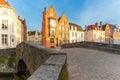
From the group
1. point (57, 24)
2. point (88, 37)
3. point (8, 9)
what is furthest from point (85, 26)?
point (8, 9)

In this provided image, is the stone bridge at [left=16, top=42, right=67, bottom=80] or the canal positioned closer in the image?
the stone bridge at [left=16, top=42, right=67, bottom=80]

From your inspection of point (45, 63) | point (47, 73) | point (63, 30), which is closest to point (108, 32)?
point (63, 30)

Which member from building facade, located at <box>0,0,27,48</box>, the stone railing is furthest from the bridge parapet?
building facade, located at <box>0,0,27,48</box>

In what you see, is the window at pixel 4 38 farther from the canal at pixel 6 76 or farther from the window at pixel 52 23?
the window at pixel 52 23

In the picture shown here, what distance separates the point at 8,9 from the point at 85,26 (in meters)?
40.3

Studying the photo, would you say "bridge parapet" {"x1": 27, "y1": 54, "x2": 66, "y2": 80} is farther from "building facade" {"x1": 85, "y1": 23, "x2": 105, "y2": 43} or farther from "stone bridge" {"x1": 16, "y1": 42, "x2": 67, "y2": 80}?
"building facade" {"x1": 85, "y1": 23, "x2": 105, "y2": 43}

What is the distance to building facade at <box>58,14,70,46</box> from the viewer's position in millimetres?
51469

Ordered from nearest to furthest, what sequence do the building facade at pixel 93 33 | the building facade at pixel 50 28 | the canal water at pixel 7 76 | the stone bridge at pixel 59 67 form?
the stone bridge at pixel 59 67, the canal water at pixel 7 76, the building facade at pixel 50 28, the building facade at pixel 93 33

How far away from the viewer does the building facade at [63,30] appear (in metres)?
51.5

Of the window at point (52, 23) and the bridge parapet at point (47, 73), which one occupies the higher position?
the window at point (52, 23)

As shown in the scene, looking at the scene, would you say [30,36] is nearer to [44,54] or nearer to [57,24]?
[57,24]

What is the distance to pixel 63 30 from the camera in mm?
52469

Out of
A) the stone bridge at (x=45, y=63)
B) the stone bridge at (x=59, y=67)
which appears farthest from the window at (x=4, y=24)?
the stone bridge at (x=45, y=63)

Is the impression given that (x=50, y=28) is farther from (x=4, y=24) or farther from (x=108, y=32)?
(x=108, y=32)
